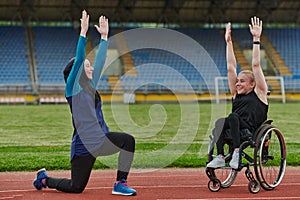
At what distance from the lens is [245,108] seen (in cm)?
741

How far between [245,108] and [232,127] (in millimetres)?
388

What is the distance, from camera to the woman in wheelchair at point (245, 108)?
7156mm

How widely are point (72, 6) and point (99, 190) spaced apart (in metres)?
34.5

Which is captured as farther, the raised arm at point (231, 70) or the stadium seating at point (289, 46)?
the stadium seating at point (289, 46)

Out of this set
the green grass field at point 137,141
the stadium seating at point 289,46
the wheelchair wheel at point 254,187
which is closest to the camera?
the wheelchair wheel at point 254,187

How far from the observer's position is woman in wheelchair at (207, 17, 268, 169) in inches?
282

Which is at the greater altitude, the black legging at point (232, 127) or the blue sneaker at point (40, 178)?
the black legging at point (232, 127)

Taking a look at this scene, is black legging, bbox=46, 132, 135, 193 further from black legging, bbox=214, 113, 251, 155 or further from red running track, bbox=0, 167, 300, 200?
black legging, bbox=214, 113, 251, 155

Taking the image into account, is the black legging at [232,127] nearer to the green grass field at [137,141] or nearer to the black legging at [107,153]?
the black legging at [107,153]

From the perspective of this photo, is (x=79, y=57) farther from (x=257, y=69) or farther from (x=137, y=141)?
(x=137, y=141)

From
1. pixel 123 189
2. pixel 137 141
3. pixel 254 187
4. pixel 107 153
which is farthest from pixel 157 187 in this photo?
pixel 137 141

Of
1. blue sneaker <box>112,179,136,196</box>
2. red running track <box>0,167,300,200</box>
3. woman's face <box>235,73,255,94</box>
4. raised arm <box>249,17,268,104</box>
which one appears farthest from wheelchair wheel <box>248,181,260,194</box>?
blue sneaker <box>112,179,136,196</box>

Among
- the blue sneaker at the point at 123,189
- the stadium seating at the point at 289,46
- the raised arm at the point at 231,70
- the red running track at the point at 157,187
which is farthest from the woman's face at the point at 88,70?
the stadium seating at the point at 289,46

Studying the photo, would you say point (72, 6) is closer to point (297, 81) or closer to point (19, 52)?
point (19, 52)
